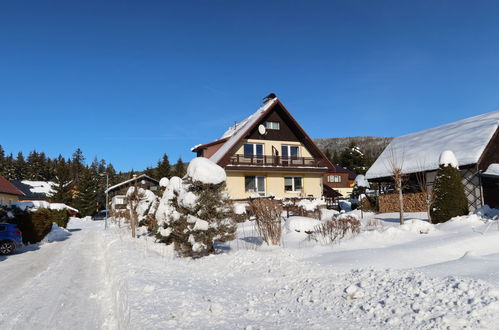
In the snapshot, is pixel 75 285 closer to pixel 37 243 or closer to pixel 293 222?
pixel 293 222

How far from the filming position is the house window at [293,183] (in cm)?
3281

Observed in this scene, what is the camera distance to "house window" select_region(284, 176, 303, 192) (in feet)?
108

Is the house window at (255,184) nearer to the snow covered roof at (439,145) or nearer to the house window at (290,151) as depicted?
the house window at (290,151)

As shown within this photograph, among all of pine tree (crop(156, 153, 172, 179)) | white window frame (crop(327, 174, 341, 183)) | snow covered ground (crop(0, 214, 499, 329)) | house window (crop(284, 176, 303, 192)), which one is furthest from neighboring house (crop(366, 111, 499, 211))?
pine tree (crop(156, 153, 172, 179))

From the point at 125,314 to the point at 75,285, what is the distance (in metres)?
4.65

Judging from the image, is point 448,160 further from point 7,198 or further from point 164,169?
point 164,169

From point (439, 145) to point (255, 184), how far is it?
1487 centimetres

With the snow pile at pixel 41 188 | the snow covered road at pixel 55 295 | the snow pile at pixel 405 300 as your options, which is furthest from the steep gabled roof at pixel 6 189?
the snow pile at pixel 405 300

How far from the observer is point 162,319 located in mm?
4766

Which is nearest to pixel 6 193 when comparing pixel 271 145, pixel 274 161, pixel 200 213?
pixel 271 145

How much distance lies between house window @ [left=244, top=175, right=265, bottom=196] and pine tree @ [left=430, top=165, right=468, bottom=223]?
60.5 feet

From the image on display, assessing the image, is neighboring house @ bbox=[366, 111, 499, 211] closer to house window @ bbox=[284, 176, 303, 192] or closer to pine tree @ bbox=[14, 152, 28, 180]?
house window @ bbox=[284, 176, 303, 192]

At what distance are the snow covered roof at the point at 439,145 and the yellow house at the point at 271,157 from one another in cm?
761

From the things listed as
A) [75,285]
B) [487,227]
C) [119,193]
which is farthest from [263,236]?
[119,193]
